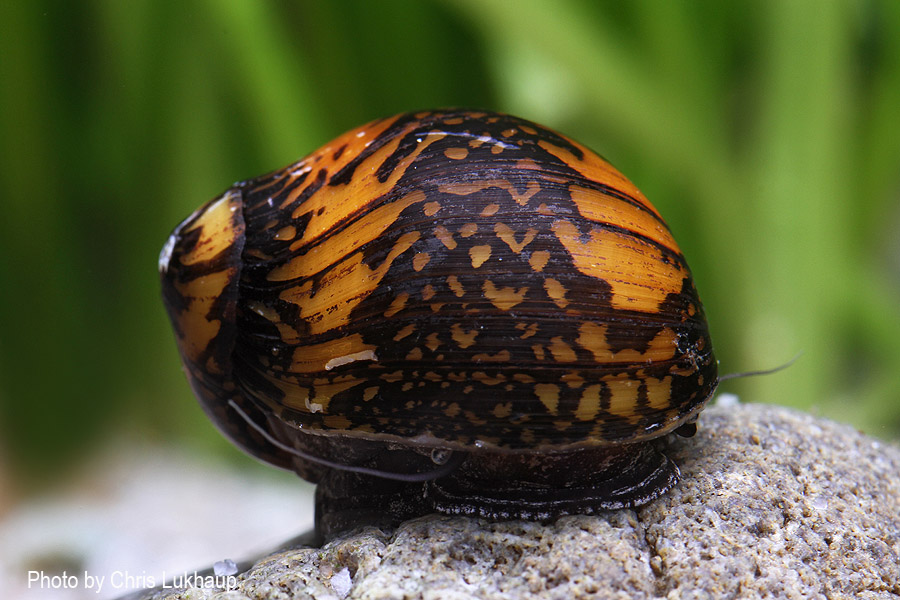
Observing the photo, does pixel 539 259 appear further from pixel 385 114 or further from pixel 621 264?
pixel 385 114

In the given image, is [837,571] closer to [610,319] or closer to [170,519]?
[610,319]

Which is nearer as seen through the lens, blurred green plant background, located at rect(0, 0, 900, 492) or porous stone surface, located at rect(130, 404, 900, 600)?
porous stone surface, located at rect(130, 404, 900, 600)

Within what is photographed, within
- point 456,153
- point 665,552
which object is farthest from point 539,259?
point 665,552

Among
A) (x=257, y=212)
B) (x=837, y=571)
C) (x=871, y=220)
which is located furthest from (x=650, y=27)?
(x=837, y=571)

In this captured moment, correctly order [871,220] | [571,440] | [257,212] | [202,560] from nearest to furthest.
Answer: [571,440] < [257,212] < [202,560] < [871,220]

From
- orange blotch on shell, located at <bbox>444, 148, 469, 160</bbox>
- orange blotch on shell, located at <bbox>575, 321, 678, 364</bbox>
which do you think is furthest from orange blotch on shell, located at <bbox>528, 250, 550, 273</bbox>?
orange blotch on shell, located at <bbox>444, 148, 469, 160</bbox>

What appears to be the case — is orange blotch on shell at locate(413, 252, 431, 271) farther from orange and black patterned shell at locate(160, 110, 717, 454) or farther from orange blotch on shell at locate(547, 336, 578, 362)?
orange blotch on shell at locate(547, 336, 578, 362)
